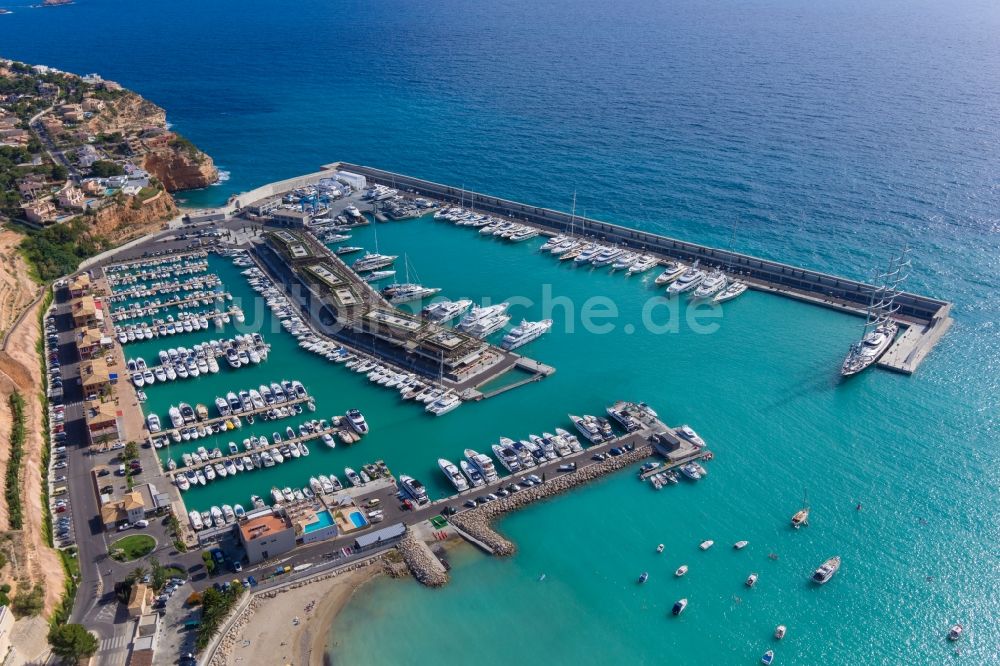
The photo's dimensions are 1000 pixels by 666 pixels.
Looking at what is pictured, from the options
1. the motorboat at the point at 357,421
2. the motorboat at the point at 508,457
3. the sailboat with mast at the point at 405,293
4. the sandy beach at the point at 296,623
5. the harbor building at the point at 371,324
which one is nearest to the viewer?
the sandy beach at the point at 296,623

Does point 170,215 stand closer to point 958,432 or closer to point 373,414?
point 373,414

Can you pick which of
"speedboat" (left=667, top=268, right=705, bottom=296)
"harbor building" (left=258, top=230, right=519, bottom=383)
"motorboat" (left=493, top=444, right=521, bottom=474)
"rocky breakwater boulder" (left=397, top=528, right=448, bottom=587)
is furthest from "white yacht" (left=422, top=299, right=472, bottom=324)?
"rocky breakwater boulder" (left=397, top=528, right=448, bottom=587)

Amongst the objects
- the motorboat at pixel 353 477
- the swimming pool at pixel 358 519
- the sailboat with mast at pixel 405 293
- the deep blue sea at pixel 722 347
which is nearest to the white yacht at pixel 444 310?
the sailboat with mast at pixel 405 293

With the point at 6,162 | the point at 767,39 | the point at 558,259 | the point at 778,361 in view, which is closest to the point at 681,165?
the point at 558,259

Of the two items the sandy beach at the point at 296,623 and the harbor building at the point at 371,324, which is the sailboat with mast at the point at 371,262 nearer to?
the harbor building at the point at 371,324

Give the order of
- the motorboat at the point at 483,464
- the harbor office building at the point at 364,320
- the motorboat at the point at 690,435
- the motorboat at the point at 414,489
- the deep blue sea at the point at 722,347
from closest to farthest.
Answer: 1. the deep blue sea at the point at 722,347
2. the motorboat at the point at 414,489
3. the motorboat at the point at 483,464
4. the motorboat at the point at 690,435
5. the harbor office building at the point at 364,320

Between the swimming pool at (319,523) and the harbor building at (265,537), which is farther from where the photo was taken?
the swimming pool at (319,523)

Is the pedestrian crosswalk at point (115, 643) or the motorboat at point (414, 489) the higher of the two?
the motorboat at point (414, 489)

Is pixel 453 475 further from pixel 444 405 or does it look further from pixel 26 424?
pixel 26 424
